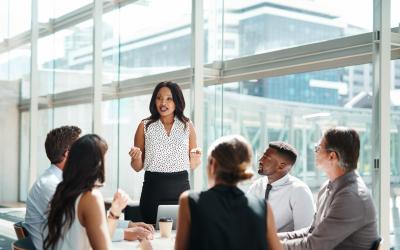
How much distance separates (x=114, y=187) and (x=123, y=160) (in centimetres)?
32

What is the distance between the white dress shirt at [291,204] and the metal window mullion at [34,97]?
5.20 metres

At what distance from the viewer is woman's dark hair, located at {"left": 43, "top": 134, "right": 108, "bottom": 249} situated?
2.11 meters

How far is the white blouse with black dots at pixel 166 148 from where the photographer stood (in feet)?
12.3

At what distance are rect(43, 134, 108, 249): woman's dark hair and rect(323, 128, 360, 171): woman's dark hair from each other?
3.15ft

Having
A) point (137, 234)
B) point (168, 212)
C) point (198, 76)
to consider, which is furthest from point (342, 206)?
point (198, 76)

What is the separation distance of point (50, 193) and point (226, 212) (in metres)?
0.96

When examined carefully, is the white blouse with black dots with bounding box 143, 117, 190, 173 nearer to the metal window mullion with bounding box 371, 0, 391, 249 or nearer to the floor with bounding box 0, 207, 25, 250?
the metal window mullion with bounding box 371, 0, 391, 249

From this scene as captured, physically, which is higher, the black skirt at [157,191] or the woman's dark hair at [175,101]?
the woman's dark hair at [175,101]

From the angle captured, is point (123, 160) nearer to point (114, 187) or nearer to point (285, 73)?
point (114, 187)

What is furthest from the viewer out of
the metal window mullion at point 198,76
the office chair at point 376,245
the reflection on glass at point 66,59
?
the reflection on glass at point 66,59

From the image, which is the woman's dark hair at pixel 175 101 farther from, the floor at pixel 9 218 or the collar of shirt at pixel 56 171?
the floor at pixel 9 218

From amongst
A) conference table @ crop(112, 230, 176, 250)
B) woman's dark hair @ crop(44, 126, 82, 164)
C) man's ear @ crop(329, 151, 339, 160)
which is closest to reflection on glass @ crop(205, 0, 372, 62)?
man's ear @ crop(329, 151, 339, 160)

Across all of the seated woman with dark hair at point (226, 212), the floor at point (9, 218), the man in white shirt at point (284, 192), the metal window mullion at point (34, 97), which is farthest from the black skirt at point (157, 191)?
the metal window mullion at point (34, 97)

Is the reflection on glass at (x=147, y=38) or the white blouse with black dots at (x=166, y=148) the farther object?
the reflection on glass at (x=147, y=38)
